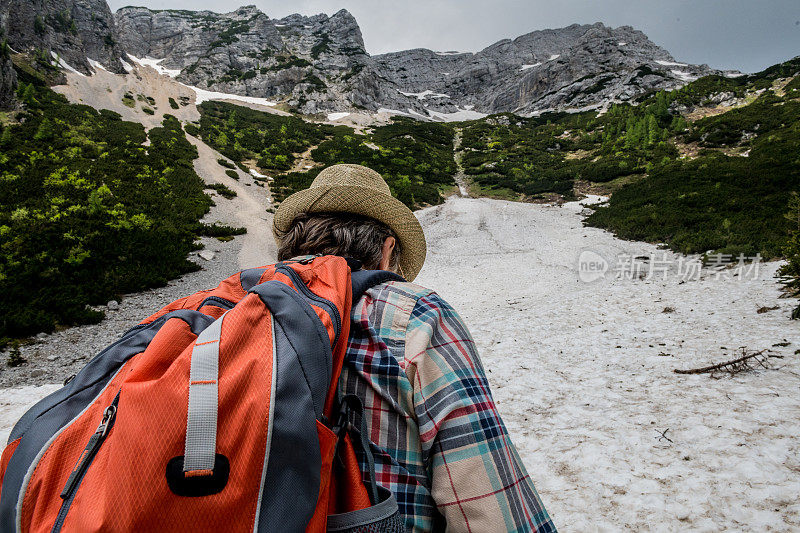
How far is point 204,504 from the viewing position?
64 centimetres

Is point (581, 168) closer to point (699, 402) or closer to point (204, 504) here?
point (699, 402)

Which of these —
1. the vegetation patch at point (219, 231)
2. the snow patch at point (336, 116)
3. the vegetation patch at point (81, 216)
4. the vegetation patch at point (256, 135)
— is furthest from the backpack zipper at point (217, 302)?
the snow patch at point (336, 116)

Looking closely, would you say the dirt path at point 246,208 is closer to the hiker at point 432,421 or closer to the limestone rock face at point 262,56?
the hiker at point 432,421

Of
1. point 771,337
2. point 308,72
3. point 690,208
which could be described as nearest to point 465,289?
point 771,337

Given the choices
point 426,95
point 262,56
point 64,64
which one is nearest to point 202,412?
point 64,64

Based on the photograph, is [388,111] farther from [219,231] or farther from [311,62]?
[219,231]

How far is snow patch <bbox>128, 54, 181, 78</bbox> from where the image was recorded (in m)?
56.9

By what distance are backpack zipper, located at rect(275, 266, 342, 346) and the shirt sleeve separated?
25cm

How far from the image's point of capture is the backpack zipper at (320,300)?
1018 millimetres

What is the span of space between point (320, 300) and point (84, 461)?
2.02 ft

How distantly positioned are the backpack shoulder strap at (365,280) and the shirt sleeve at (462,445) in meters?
0.24

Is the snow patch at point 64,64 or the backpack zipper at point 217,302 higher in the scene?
the snow patch at point 64,64

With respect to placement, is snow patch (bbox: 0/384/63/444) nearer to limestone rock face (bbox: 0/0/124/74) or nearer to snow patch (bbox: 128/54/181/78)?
limestone rock face (bbox: 0/0/124/74)

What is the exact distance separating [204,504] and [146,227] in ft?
44.6
